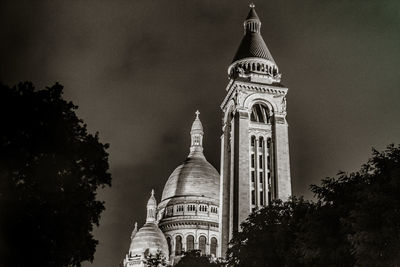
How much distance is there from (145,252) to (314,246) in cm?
7868

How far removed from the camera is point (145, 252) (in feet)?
350

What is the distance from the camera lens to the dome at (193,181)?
393ft

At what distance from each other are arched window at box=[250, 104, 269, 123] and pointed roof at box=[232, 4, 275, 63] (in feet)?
24.7

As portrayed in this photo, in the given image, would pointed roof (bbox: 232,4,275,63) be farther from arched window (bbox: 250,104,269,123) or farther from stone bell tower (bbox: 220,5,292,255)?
arched window (bbox: 250,104,269,123)

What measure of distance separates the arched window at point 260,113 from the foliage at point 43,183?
57412mm

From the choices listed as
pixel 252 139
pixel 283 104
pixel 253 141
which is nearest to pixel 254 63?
pixel 283 104

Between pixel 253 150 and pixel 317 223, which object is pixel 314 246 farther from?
pixel 253 150

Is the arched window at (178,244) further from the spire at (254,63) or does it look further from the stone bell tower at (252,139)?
the spire at (254,63)

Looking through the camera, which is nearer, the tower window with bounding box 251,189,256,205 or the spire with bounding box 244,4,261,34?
the tower window with bounding box 251,189,256,205

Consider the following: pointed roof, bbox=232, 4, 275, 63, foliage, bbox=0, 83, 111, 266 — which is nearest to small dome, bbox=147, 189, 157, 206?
pointed roof, bbox=232, 4, 275, 63

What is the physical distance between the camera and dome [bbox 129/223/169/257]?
107 m

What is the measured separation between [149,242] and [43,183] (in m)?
86.2

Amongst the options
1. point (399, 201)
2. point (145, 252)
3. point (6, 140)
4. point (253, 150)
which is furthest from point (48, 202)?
point (145, 252)

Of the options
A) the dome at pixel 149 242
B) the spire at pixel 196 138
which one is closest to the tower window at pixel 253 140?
the dome at pixel 149 242
